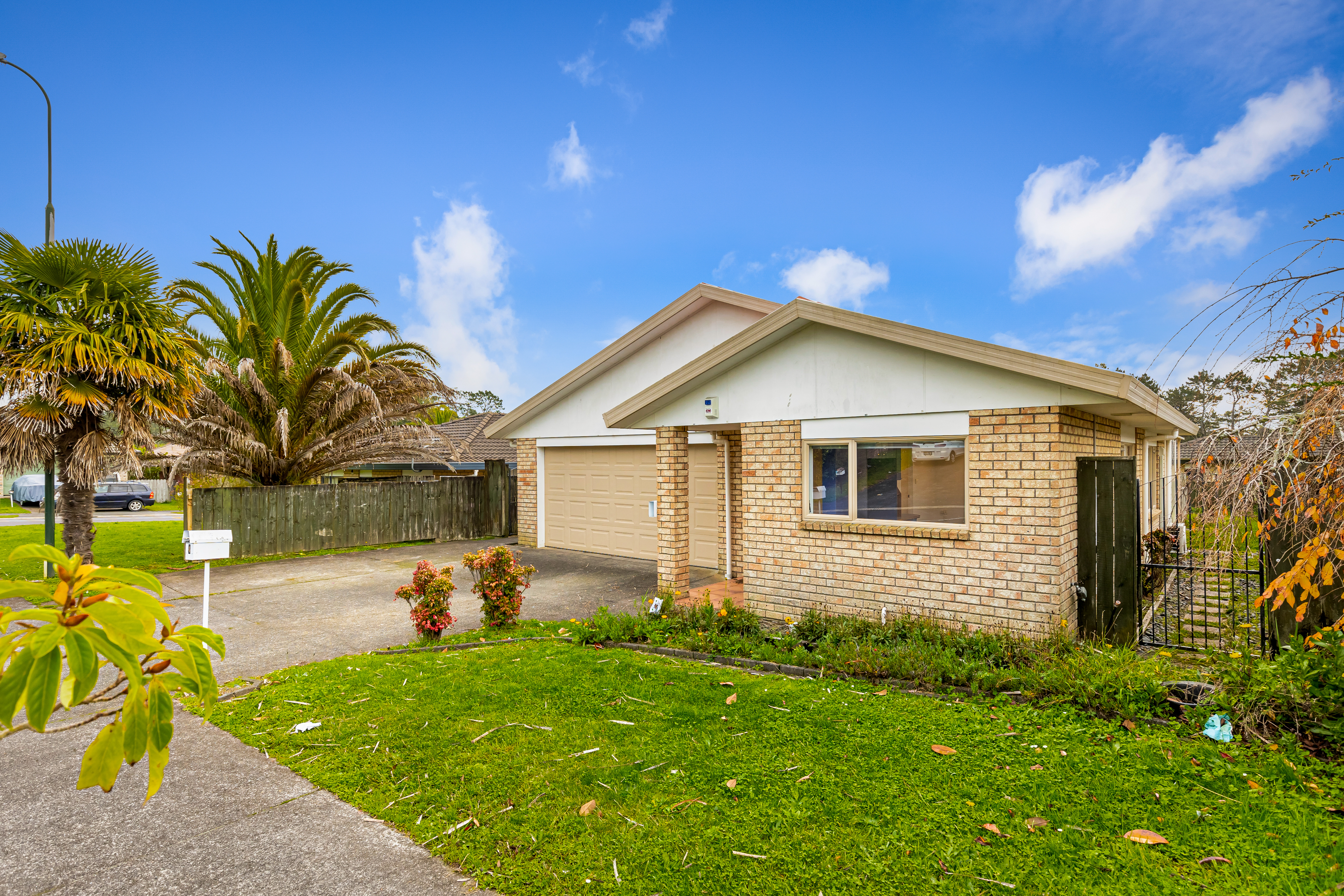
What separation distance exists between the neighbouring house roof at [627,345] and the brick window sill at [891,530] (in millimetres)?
5471

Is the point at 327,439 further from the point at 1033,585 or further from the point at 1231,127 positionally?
the point at 1231,127

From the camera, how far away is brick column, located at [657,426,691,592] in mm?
9414

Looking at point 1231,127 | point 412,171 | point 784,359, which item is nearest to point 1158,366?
point 1231,127

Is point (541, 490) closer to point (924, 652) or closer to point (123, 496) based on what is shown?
point (924, 652)

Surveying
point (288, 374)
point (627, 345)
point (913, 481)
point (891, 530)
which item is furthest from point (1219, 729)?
point (288, 374)

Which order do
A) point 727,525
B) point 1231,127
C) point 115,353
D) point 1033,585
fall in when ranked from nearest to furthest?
point 1231,127, point 1033,585, point 115,353, point 727,525

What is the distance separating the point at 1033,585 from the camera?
267 inches

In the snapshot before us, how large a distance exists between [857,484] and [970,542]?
4.57ft

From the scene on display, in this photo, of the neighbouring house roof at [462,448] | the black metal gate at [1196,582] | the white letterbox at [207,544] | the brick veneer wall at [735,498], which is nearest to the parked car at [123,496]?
the neighbouring house roof at [462,448]

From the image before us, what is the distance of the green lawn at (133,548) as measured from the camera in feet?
43.3

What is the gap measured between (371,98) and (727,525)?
13.8 meters

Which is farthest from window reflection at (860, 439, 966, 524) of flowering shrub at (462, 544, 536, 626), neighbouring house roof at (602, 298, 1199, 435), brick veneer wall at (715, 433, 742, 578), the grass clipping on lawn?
flowering shrub at (462, 544, 536, 626)

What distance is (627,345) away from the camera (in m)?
14.4

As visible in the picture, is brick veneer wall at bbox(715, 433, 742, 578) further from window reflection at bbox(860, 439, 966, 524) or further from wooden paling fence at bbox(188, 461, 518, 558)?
wooden paling fence at bbox(188, 461, 518, 558)
